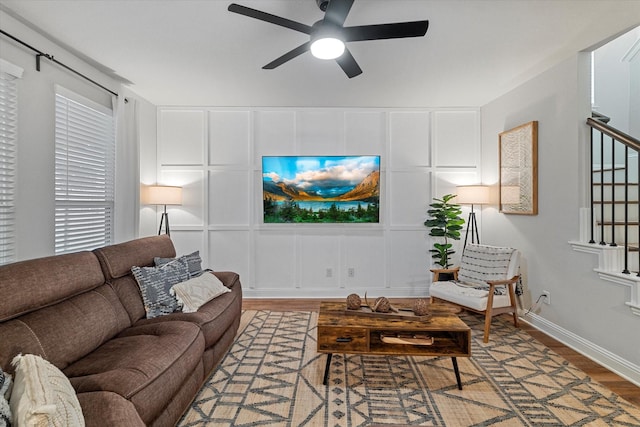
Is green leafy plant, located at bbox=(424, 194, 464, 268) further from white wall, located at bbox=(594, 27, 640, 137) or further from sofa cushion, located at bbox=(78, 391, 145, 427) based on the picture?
sofa cushion, located at bbox=(78, 391, 145, 427)

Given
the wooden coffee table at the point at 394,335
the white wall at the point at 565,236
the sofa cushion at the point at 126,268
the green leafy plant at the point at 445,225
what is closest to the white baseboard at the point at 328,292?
the green leafy plant at the point at 445,225

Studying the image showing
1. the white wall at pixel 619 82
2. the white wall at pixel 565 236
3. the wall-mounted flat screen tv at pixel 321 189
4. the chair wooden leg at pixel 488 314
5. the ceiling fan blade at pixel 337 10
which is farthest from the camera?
the wall-mounted flat screen tv at pixel 321 189

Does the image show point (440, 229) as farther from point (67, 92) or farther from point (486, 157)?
point (67, 92)

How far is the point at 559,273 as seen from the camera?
10.9 ft

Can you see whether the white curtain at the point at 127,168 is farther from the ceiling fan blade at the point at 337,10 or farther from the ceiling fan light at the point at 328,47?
the ceiling fan blade at the point at 337,10

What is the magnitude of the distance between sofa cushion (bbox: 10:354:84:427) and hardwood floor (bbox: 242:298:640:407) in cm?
307

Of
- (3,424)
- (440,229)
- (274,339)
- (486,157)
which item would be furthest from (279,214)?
(3,424)

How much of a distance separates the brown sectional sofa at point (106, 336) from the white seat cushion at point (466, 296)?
232 cm

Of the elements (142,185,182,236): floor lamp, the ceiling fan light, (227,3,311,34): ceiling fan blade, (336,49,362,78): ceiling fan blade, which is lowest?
(142,185,182,236): floor lamp

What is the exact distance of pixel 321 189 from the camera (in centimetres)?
478

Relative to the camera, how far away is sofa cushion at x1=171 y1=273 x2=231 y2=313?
266 centimetres

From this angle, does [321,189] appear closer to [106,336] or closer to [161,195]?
[161,195]

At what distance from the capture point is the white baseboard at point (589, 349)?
2.55 metres

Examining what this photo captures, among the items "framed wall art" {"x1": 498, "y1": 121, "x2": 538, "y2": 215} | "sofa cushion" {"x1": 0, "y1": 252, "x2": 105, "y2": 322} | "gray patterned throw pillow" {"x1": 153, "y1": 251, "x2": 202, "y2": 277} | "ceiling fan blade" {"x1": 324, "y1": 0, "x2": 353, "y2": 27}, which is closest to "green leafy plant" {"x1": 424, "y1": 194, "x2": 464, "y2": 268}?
"framed wall art" {"x1": 498, "y1": 121, "x2": 538, "y2": 215}
